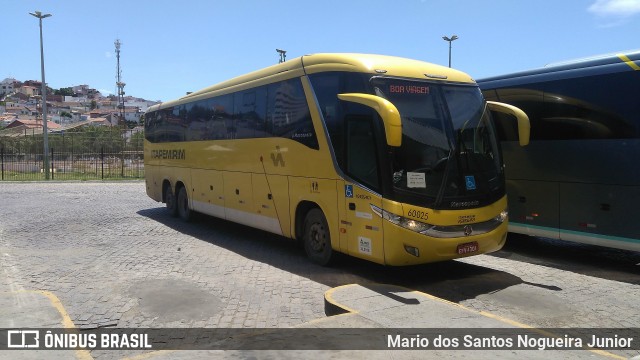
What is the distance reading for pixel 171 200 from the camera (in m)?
15.0

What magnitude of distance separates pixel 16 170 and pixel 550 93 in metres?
37.8

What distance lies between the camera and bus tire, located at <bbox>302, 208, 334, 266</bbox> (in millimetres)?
8305

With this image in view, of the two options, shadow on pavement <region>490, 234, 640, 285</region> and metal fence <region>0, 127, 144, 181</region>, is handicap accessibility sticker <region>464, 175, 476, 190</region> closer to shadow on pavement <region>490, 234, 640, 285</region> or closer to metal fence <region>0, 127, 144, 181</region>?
shadow on pavement <region>490, 234, 640, 285</region>

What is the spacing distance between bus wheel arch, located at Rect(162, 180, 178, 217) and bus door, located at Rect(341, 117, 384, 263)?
27.7ft

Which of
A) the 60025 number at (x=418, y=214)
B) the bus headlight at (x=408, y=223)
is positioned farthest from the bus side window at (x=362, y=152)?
the 60025 number at (x=418, y=214)

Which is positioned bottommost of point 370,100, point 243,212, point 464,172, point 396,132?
point 243,212

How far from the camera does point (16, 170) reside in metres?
36.3

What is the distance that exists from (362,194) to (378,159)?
1.97 ft

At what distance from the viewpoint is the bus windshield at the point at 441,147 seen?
698cm

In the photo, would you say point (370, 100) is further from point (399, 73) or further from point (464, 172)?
point (464, 172)

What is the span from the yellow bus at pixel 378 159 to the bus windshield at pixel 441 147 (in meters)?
0.02

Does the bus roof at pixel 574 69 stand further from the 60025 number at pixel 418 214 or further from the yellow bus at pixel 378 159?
the 60025 number at pixel 418 214

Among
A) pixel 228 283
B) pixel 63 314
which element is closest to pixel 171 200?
pixel 228 283

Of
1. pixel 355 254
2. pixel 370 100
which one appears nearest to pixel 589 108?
pixel 370 100
